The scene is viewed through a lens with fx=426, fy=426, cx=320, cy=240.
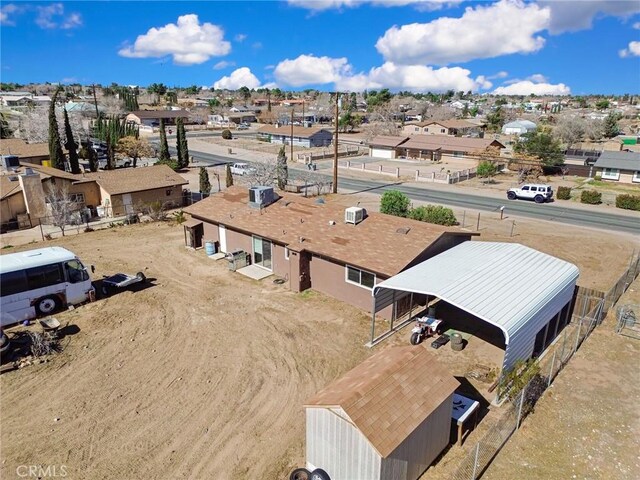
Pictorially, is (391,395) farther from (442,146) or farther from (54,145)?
(442,146)

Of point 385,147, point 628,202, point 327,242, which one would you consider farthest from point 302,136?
point 327,242

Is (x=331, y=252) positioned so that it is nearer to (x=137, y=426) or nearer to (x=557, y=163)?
(x=137, y=426)

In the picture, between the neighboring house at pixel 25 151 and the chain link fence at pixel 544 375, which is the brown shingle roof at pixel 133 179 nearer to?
the neighboring house at pixel 25 151

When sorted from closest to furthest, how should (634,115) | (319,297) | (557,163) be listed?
(319,297) < (557,163) < (634,115)

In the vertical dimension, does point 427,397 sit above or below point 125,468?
above

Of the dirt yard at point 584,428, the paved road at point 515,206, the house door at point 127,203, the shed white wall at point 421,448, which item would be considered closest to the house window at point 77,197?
the house door at point 127,203

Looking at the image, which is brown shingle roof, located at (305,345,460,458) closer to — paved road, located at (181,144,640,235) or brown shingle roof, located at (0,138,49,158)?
paved road, located at (181,144,640,235)

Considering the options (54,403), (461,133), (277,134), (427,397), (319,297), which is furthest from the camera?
(461,133)

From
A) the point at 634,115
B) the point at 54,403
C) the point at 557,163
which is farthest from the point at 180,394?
the point at 634,115
